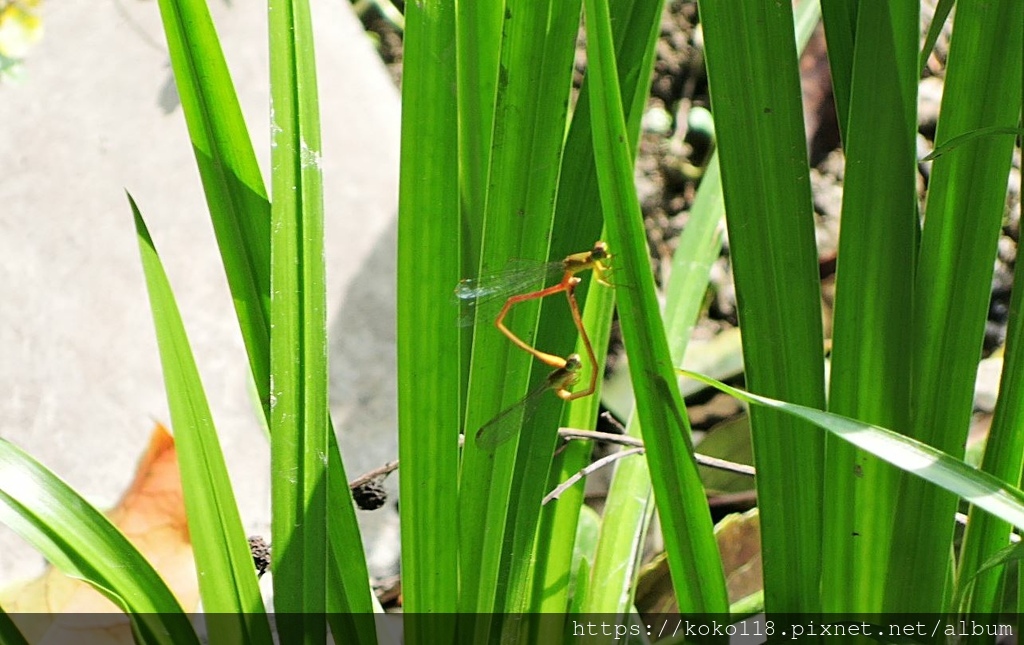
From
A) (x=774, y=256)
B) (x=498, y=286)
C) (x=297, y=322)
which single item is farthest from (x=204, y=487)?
(x=774, y=256)

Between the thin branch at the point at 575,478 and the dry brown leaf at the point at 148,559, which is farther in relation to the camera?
the dry brown leaf at the point at 148,559

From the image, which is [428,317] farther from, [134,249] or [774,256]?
[134,249]

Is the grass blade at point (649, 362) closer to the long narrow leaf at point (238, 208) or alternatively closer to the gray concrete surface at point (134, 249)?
the long narrow leaf at point (238, 208)

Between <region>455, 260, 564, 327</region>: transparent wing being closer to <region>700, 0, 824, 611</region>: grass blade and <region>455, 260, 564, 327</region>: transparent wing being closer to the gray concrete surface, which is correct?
<region>700, 0, 824, 611</region>: grass blade

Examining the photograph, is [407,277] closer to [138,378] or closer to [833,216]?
[138,378]

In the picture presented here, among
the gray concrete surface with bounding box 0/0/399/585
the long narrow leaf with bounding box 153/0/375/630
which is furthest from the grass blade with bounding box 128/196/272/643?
the gray concrete surface with bounding box 0/0/399/585

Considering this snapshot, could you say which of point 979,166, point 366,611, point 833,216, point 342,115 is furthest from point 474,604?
point 833,216

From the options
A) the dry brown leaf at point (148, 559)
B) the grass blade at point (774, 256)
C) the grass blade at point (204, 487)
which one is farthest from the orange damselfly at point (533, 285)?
the dry brown leaf at point (148, 559)

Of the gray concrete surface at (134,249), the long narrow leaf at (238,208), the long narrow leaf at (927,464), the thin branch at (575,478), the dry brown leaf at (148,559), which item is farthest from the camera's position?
the gray concrete surface at (134,249)

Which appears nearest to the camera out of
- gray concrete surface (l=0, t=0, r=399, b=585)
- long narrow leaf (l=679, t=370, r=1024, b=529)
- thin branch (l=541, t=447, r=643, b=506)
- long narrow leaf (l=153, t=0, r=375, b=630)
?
long narrow leaf (l=679, t=370, r=1024, b=529)
